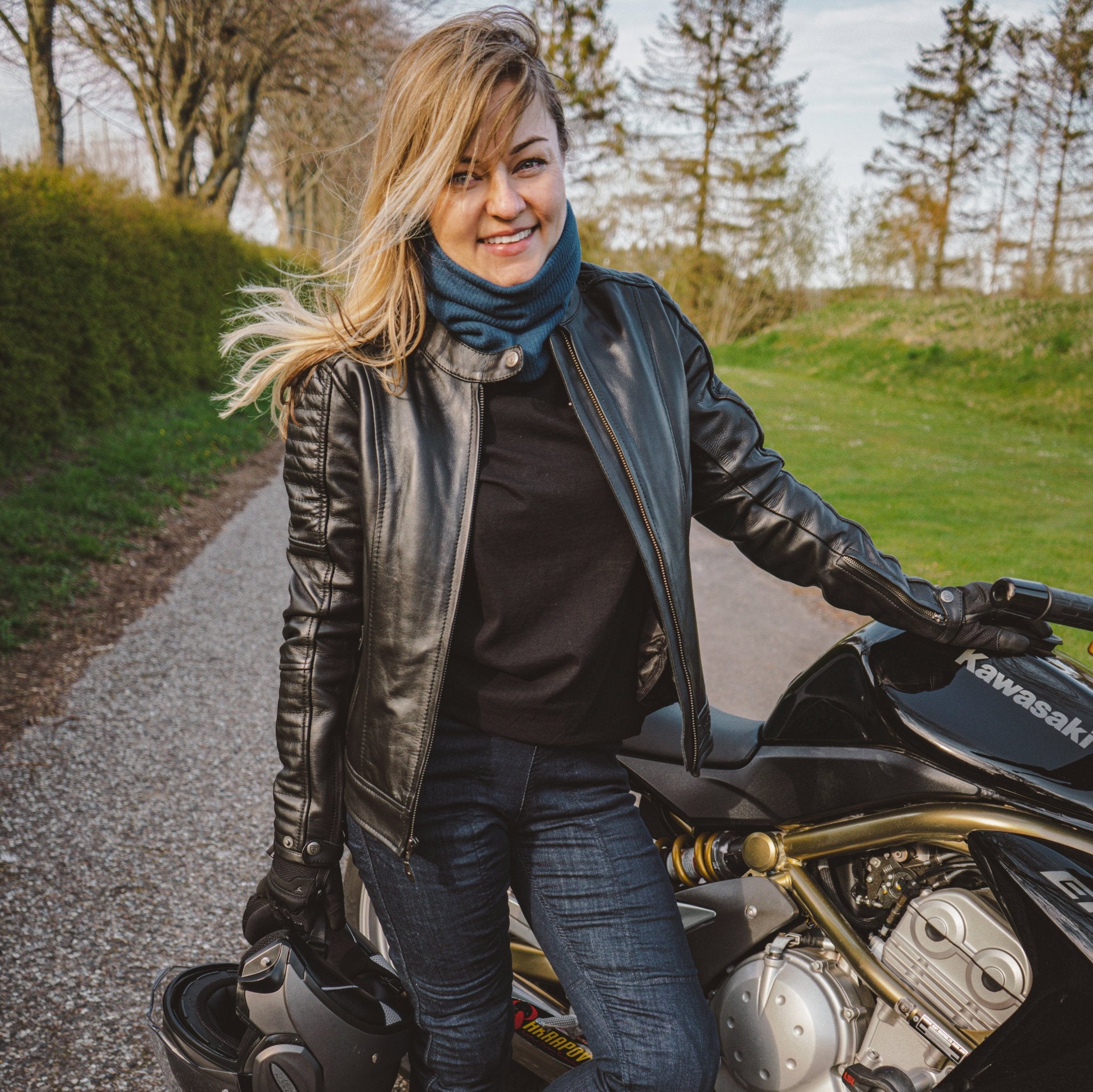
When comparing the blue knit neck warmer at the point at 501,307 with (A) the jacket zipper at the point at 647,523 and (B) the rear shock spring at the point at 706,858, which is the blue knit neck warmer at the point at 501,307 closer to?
(A) the jacket zipper at the point at 647,523

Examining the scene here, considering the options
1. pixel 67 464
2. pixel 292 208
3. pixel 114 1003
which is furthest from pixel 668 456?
pixel 292 208

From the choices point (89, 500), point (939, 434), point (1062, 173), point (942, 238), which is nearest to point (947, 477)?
point (939, 434)

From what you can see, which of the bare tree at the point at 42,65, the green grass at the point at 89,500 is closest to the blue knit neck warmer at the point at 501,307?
the green grass at the point at 89,500

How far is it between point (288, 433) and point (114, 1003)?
1.89 metres

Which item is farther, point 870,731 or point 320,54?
point 320,54

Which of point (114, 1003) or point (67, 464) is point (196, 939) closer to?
point (114, 1003)

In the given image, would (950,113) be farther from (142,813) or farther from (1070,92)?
(142,813)

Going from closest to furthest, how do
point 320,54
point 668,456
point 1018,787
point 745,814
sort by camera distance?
point 1018,787 → point 668,456 → point 745,814 → point 320,54

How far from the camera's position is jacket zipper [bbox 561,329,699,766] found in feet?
5.65

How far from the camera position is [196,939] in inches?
119

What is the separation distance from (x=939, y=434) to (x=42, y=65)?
1414cm

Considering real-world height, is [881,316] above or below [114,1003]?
above

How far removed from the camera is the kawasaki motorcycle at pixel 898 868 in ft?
5.24

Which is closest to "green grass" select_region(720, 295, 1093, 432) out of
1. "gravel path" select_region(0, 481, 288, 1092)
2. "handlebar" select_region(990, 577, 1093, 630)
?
"gravel path" select_region(0, 481, 288, 1092)
